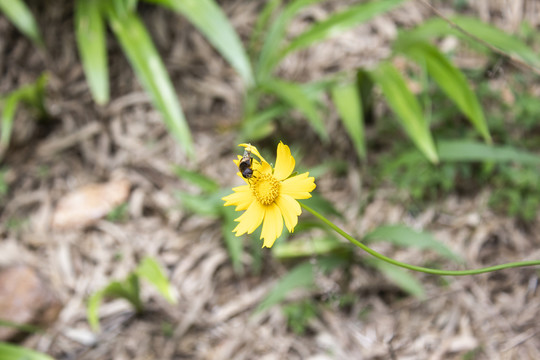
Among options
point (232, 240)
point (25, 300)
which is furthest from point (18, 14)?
point (232, 240)

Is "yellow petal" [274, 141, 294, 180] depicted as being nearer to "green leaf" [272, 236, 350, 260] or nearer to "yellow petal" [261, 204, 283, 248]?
"yellow petal" [261, 204, 283, 248]

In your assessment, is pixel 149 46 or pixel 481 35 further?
pixel 149 46

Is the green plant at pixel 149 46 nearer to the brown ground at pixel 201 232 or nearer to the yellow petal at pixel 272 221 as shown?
the brown ground at pixel 201 232

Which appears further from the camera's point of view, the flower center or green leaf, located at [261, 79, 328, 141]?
green leaf, located at [261, 79, 328, 141]

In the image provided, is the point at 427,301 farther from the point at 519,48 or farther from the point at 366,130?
the point at 519,48

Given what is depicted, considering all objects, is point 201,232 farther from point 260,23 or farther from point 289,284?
point 260,23

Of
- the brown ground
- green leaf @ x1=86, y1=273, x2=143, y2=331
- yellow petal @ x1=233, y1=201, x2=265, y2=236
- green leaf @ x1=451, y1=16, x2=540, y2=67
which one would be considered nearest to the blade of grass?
the brown ground
